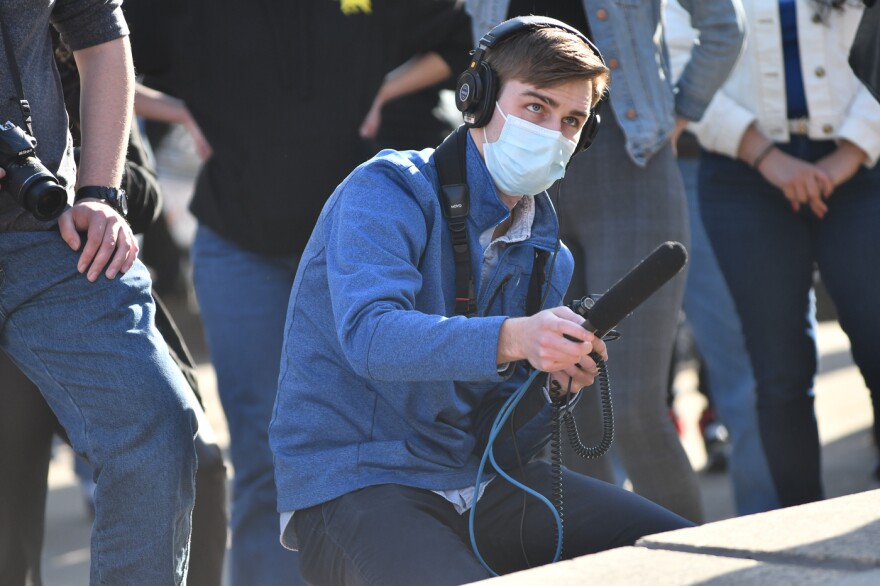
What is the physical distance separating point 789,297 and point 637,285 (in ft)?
5.49

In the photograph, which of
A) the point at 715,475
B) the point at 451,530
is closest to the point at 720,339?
the point at 715,475

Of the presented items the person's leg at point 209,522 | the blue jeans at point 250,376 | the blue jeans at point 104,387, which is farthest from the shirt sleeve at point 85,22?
the blue jeans at point 250,376

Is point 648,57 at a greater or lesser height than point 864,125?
greater

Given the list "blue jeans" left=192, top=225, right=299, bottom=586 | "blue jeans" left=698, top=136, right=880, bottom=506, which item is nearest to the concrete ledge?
"blue jeans" left=698, top=136, right=880, bottom=506

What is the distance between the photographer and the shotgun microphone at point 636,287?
2.31m

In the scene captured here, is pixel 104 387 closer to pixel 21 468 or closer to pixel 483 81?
pixel 21 468

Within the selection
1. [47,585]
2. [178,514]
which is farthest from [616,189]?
[47,585]

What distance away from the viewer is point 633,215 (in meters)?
3.71

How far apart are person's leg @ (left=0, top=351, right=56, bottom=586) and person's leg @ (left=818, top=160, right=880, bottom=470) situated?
2129mm

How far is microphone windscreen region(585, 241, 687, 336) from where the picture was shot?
7.59ft

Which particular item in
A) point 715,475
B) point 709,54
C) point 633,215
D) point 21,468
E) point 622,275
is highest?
point 709,54

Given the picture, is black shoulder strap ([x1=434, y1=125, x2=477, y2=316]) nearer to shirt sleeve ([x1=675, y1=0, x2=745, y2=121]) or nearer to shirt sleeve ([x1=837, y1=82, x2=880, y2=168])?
shirt sleeve ([x1=675, y1=0, x2=745, y2=121])

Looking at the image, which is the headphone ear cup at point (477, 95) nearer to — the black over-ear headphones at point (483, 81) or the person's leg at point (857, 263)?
the black over-ear headphones at point (483, 81)

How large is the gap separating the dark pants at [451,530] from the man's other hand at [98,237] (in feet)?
1.98
